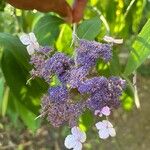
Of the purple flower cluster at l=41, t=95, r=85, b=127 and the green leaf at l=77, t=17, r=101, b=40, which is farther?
the green leaf at l=77, t=17, r=101, b=40

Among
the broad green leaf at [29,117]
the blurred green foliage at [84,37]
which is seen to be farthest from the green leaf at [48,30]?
the broad green leaf at [29,117]

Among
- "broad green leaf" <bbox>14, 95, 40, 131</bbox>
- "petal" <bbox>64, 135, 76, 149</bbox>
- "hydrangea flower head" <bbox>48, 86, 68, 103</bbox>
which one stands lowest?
"broad green leaf" <bbox>14, 95, 40, 131</bbox>

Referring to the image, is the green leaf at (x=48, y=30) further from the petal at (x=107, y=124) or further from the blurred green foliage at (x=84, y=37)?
the petal at (x=107, y=124)

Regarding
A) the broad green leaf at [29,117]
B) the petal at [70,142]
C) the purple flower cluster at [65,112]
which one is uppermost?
the purple flower cluster at [65,112]

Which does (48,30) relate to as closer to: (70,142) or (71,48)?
(71,48)

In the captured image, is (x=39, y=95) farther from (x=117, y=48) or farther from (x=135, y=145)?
(x=135, y=145)

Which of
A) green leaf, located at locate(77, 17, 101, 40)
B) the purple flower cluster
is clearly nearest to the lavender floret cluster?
the purple flower cluster

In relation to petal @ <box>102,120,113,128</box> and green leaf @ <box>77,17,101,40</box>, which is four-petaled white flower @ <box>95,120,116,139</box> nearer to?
petal @ <box>102,120,113,128</box>
